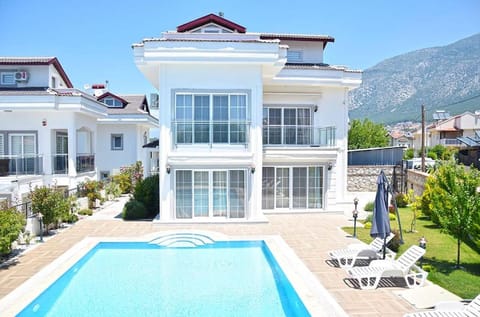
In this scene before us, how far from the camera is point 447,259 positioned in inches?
505

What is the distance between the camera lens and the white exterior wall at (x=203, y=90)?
18406 mm

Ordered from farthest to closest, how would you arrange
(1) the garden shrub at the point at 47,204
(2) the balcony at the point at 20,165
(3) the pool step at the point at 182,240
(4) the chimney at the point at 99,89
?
(4) the chimney at the point at 99,89, (2) the balcony at the point at 20,165, (1) the garden shrub at the point at 47,204, (3) the pool step at the point at 182,240

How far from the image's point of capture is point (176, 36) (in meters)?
18.7

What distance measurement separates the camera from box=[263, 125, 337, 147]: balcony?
21.9 metres

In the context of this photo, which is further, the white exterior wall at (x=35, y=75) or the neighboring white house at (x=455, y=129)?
the neighboring white house at (x=455, y=129)

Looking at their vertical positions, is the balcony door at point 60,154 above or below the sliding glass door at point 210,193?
above

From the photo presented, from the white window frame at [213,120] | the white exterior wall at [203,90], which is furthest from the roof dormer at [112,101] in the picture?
the white window frame at [213,120]

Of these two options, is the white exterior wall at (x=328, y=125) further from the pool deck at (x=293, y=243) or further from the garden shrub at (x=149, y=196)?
the garden shrub at (x=149, y=196)

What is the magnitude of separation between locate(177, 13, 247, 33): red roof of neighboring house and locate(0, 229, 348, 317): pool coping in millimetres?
10938

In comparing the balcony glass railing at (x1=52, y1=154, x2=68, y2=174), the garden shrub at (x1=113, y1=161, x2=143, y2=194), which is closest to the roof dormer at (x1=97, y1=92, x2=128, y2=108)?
the garden shrub at (x1=113, y1=161, x2=143, y2=194)

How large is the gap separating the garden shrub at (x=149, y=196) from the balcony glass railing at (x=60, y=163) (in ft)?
26.8

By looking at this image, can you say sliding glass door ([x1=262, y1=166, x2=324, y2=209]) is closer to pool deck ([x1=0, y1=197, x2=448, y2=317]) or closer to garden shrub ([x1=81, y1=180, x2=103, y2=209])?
pool deck ([x1=0, y1=197, x2=448, y2=317])

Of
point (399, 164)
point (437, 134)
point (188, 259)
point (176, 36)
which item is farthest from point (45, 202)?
point (437, 134)

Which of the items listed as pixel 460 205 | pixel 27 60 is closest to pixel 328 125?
pixel 460 205
